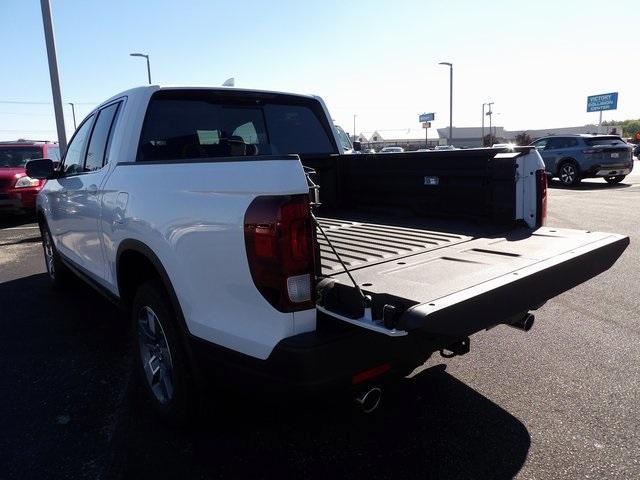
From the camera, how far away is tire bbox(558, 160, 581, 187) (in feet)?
55.3

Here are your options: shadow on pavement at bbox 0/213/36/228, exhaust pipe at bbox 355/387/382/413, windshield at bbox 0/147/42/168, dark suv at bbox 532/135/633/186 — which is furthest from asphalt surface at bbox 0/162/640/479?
dark suv at bbox 532/135/633/186

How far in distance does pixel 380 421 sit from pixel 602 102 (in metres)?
60.7

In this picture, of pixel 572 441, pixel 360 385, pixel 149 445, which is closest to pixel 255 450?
pixel 149 445

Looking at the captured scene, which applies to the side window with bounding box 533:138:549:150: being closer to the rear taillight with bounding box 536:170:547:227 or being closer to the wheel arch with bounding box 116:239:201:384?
the rear taillight with bounding box 536:170:547:227

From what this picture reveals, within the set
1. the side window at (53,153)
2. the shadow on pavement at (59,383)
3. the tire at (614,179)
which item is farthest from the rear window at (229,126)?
the tire at (614,179)

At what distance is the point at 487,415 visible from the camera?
297 centimetres

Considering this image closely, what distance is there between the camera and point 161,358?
2.99 meters

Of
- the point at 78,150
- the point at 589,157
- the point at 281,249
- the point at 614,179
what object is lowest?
the point at 614,179

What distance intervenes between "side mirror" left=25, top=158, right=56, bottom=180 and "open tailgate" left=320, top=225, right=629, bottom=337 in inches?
132

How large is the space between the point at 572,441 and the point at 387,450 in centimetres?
96

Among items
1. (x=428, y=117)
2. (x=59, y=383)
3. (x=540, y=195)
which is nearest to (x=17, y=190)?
(x=59, y=383)

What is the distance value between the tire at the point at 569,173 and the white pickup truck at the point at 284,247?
14599 millimetres

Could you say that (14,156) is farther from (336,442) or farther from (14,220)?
(336,442)

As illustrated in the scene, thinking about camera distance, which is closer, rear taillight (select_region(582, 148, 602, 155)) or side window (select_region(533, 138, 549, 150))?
rear taillight (select_region(582, 148, 602, 155))
